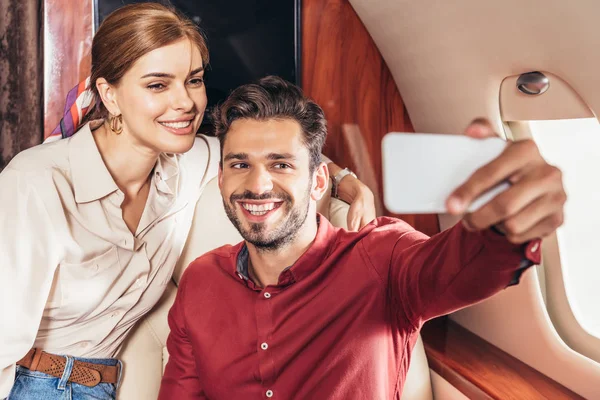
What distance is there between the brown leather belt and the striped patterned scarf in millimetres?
578

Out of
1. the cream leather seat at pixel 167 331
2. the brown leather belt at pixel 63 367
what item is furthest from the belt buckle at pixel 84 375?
the cream leather seat at pixel 167 331

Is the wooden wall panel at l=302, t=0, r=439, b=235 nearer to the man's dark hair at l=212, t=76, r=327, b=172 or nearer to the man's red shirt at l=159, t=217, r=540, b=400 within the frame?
the man's dark hair at l=212, t=76, r=327, b=172

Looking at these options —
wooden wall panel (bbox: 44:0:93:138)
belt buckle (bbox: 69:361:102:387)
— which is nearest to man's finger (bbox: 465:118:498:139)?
belt buckle (bbox: 69:361:102:387)

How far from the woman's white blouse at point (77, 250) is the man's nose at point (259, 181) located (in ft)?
1.29

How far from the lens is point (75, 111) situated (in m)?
1.73

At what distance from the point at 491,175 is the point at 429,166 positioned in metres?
0.22

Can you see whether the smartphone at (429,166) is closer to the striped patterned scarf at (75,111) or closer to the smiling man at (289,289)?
the smiling man at (289,289)

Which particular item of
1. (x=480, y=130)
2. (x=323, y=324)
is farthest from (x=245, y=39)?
(x=480, y=130)

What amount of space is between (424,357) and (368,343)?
44 cm

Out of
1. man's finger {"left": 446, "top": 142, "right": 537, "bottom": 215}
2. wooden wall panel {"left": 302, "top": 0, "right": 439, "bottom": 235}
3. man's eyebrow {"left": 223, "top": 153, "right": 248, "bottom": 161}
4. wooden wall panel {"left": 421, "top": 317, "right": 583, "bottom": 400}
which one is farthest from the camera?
wooden wall panel {"left": 302, "top": 0, "right": 439, "bottom": 235}

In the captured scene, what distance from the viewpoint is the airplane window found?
5.14 ft

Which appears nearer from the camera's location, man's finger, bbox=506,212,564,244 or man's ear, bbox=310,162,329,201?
man's finger, bbox=506,212,564,244

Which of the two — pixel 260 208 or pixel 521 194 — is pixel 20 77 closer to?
pixel 260 208

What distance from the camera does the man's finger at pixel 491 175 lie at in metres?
0.71
